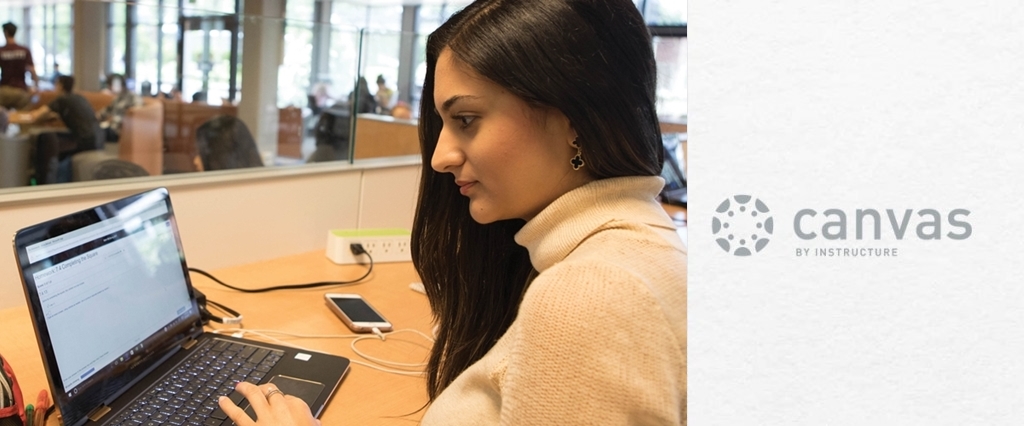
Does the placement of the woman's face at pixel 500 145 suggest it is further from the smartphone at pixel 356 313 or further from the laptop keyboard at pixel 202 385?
the smartphone at pixel 356 313

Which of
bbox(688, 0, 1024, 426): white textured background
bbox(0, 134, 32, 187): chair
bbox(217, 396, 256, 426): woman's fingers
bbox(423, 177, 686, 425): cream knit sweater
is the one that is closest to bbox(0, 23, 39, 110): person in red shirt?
bbox(0, 134, 32, 187): chair

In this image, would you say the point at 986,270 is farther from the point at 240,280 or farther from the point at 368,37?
the point at 368,37

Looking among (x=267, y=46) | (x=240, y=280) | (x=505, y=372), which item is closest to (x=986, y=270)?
(x=505, y=372)

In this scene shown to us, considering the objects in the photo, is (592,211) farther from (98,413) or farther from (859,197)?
(98,413)

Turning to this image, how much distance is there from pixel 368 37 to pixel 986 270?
193 centimetres

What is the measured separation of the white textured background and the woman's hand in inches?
24.2

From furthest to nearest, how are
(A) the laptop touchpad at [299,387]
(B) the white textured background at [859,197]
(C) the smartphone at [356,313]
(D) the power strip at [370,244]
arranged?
(D) the power strip at [370,244] < (C) the smartphone at [356,313] < (A) the laptop touchpad at [299,387] < (B) the white textured background at [859,197]

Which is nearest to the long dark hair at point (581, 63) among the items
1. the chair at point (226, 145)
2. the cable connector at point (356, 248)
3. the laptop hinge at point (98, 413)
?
the laptop hinge at point (98, 413)

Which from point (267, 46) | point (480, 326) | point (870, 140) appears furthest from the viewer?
point (267, 46)

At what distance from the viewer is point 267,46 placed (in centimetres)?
211

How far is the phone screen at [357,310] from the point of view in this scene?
1.50 meters

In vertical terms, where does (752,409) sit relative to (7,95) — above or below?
below

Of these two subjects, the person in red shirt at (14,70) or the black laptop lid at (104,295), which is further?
the person in red shirt at (14,70)

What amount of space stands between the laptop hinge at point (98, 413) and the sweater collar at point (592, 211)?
58 centimetres
